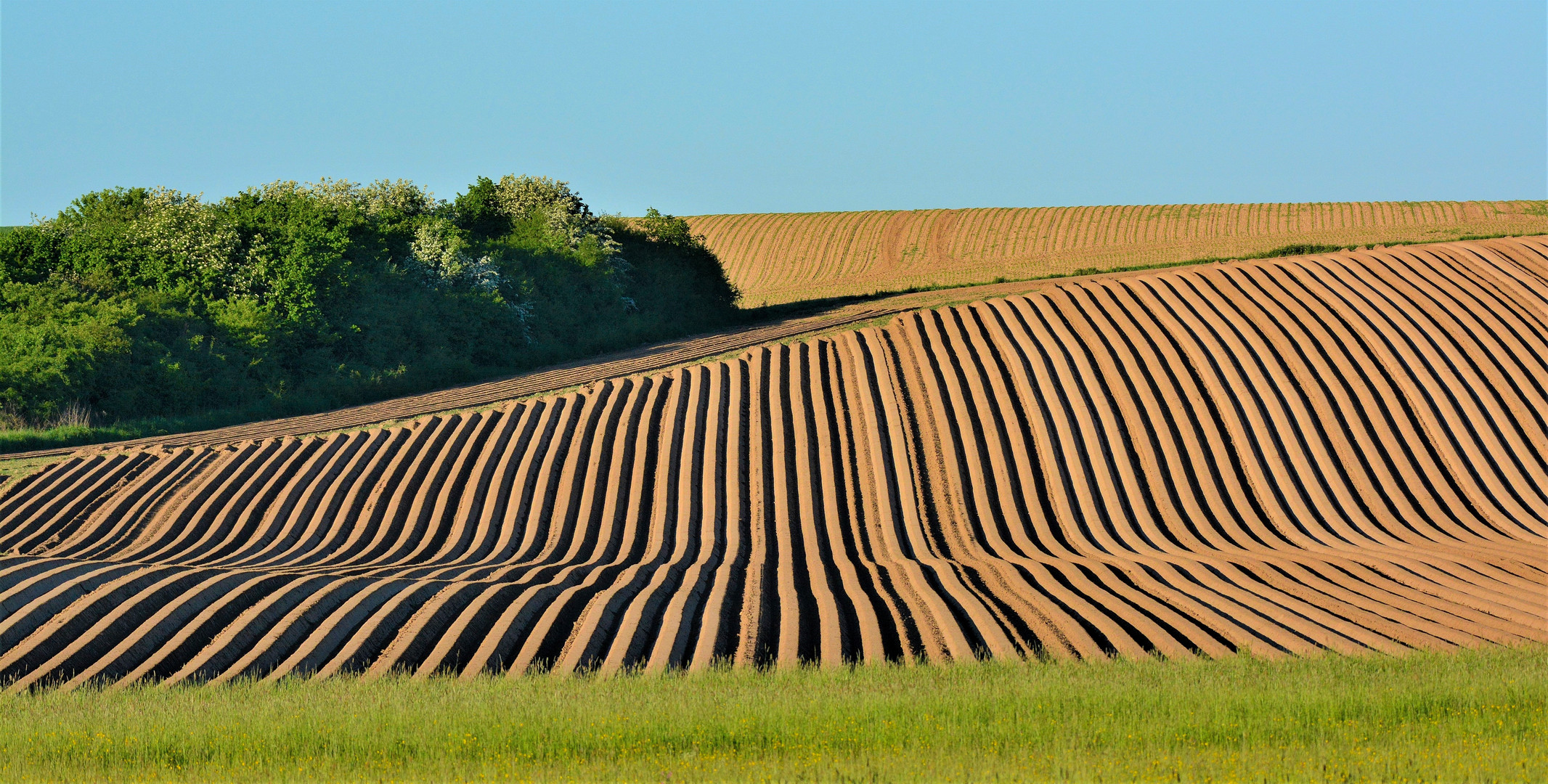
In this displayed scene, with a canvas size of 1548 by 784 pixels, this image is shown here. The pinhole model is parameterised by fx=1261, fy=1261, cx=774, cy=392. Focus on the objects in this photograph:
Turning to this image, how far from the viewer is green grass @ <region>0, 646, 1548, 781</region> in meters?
4.00

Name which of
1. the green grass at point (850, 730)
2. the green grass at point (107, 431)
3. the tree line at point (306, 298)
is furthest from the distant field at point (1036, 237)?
the green grass at point (850, 730)

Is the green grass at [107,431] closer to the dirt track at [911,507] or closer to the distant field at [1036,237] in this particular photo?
the dirt track at [911,507]

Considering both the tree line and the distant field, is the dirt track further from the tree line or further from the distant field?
the distant field

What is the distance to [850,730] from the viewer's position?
4445 millimetres

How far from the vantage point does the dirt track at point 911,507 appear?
678 centimetres

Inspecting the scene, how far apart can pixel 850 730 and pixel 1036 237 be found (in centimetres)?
3607

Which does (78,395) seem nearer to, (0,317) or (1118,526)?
(0,317)

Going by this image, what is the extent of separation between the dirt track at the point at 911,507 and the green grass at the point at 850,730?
39.9 inches

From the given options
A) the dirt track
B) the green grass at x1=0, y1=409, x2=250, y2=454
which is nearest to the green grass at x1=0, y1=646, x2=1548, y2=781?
the dirt track

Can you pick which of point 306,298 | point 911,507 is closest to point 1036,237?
point 306,298

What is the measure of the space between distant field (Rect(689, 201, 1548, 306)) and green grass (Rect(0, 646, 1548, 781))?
2553 cm

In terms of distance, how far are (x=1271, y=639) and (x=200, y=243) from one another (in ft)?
62.8

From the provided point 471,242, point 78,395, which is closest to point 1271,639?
point 78,395

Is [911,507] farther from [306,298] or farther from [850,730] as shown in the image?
[306,298]
